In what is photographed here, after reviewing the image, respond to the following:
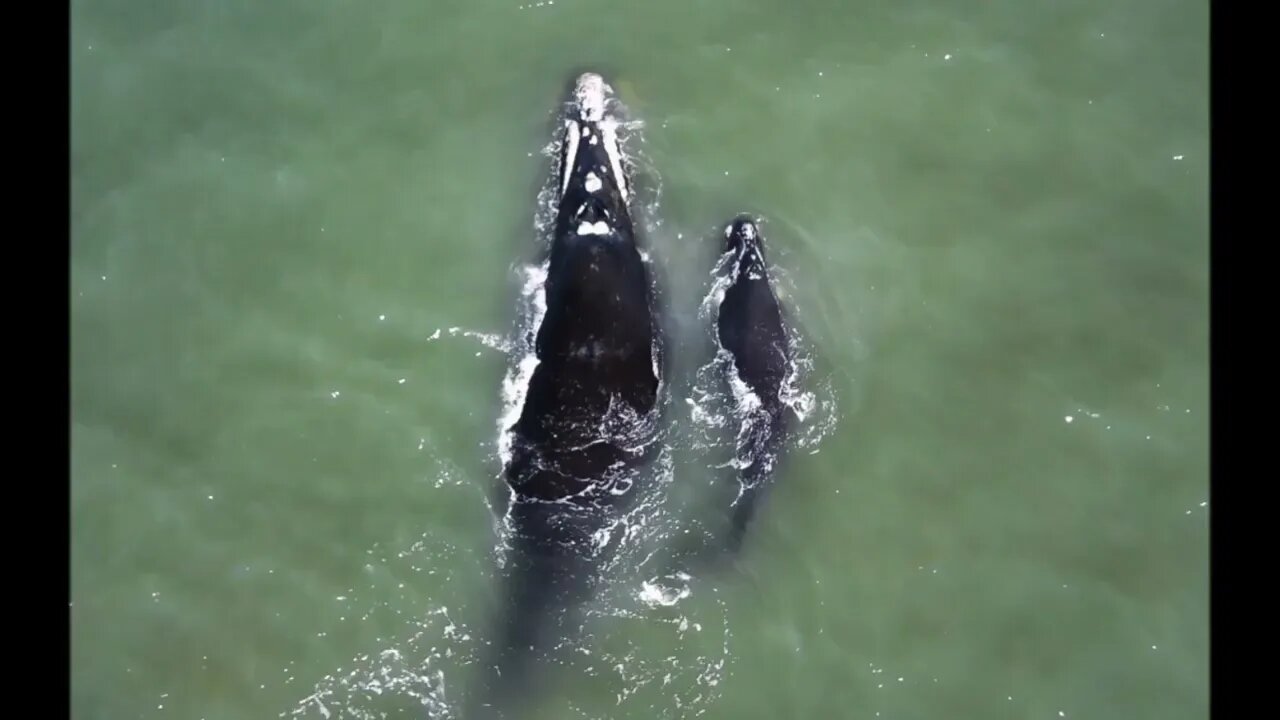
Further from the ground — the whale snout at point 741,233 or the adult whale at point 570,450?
the whale snout at point 741,233

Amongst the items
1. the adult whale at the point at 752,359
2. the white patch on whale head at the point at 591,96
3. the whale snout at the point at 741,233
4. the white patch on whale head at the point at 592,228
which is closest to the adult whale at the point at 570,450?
the white patch on whale head at the point at 592,228

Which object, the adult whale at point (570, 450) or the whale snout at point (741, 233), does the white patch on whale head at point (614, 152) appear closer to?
the adult whale at point (570, 450)

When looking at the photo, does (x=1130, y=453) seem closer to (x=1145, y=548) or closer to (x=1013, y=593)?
(x=1145, y=548)

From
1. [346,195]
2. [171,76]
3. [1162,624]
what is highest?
[171,76]

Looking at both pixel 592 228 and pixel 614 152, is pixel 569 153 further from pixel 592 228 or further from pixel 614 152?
pixel 592 228

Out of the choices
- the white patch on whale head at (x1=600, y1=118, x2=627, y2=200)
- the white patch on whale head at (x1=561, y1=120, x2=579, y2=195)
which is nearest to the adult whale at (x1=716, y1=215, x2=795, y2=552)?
the white patch on whale head at (x1=600, y1=118, x2=627, y2=200)
